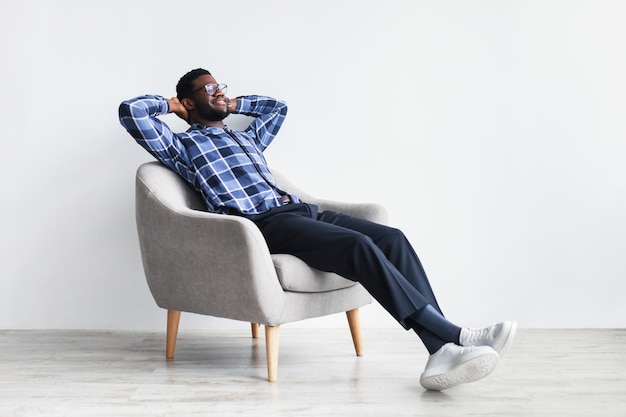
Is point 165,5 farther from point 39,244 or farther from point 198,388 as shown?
point 198,388

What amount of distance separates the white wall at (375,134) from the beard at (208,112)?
1.34 ft

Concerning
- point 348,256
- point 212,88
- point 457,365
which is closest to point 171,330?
point 348,256

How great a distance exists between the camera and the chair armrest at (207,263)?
2453mm

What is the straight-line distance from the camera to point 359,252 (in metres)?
2.43

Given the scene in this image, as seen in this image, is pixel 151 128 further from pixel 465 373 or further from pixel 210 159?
pixel 465 373

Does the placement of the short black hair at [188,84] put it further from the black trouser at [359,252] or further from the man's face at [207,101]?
the black trouser at [359,252]

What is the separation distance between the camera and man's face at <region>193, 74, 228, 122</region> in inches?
120

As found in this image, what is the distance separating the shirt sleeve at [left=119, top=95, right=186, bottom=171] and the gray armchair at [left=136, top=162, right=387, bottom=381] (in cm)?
7

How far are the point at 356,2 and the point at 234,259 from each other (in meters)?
1.54

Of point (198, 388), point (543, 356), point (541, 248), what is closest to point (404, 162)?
point (541, 248)

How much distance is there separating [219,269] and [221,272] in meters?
0.01

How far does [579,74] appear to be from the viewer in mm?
3453

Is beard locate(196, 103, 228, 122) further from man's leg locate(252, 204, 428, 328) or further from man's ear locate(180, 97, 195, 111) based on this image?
man's leg locate(252, 204, 428, 328)

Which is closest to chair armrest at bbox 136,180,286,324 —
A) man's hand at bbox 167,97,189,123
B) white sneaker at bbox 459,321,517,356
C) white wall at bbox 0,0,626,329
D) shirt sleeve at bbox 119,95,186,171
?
shirt sleeve at bbox 119,95,186,171
